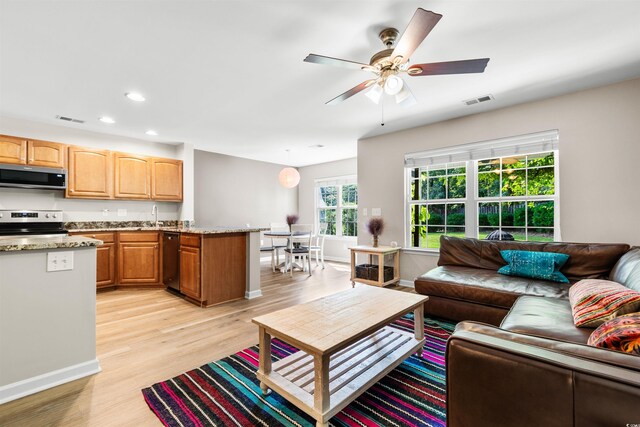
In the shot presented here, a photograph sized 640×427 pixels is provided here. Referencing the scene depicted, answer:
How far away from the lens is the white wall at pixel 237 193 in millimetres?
5836

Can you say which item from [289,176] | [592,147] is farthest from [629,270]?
[289,176]

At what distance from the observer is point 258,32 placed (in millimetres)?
2059

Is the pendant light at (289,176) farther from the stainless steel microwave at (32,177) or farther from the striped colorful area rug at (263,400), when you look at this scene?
the striped colorful area rug at (263,400)

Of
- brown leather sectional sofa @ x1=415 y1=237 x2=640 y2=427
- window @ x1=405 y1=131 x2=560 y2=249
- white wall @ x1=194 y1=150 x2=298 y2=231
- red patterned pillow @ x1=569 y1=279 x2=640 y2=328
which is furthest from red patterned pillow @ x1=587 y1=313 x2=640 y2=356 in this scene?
white wall @ x1=194 y1=150 x2=298 y2=231

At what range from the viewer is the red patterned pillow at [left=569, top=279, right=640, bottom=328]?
148 centimetres

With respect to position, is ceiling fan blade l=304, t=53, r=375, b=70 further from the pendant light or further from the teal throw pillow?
the pendant light

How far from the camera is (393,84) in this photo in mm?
2086

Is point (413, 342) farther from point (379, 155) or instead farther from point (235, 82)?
point (379, 155)

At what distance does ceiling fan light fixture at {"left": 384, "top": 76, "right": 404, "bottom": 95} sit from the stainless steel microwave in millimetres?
4505

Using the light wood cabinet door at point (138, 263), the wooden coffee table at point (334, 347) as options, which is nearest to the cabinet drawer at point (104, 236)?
the light wood cabinet door at point (138, 263)

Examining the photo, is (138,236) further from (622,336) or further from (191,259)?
(622,336)

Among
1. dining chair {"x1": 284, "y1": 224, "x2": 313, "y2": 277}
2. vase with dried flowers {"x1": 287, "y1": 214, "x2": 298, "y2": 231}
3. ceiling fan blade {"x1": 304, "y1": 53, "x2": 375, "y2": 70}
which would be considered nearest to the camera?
ceiling fan blade {"x1": 304, "y1": 53, "x2": 375, "y2": 70}

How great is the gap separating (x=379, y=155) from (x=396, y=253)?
1.66m

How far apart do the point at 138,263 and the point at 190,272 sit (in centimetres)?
137
